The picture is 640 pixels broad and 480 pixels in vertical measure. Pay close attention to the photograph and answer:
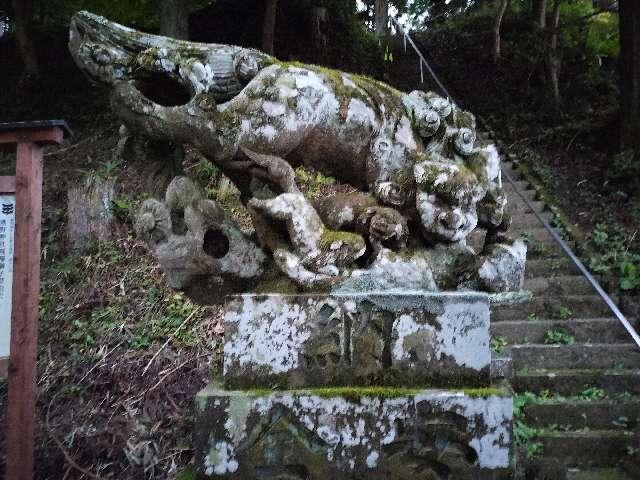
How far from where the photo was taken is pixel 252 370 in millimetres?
2082

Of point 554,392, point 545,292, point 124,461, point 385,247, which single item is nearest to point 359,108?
point 385,247

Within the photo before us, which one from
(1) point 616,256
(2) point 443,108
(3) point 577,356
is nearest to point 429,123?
(2) point 443,108

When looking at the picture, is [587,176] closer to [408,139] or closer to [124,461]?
[408,139]

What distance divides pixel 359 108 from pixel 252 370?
3.90 ft

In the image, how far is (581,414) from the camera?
3973mm

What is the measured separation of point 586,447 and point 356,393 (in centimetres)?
255

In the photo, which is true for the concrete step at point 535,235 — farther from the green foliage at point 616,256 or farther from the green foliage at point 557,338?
the green foliage at point 557,338

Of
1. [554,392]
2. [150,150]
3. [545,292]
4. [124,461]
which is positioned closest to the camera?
[150,150]

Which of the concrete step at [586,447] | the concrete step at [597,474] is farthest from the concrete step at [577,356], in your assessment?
the concrete step at [597,474]

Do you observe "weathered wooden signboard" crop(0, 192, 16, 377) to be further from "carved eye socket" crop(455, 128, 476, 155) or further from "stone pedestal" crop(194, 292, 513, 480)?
"carved eye socket" crop(455, 128, 476, 155)

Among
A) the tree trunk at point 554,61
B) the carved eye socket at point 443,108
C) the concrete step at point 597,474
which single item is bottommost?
the concrete step at point 597,474

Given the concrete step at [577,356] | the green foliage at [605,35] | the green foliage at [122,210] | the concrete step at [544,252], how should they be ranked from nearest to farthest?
1. the concrete step at [577,356]
2. the concrete step at [544,252]
3. the green foliage at [122,210]
4. the green foliage at [605,35]

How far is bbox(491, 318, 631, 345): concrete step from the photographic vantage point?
191 inches

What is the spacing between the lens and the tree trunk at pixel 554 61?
31.4 feet
